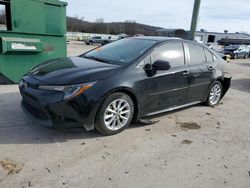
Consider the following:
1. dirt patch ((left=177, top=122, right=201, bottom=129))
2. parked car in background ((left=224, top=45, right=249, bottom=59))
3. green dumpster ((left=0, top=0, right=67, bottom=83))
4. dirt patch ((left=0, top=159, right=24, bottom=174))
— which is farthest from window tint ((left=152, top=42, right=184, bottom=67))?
parked car in background ((left=224, top=45, right=249, bottom=59))

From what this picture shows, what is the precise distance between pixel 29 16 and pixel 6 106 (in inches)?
109

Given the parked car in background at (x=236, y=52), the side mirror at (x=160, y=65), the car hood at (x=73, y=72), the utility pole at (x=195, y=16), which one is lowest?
the parked car in background at (x=236, y=52)

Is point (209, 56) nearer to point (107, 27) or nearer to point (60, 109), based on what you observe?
point (60, 109)

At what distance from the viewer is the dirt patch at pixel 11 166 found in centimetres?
279

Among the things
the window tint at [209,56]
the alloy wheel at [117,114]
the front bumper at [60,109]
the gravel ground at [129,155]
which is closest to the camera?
the gravel ground at [129,155]

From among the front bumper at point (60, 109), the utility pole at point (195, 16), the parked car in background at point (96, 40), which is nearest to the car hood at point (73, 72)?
the front bumper at point (60, 109)

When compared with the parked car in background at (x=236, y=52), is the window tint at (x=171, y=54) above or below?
above

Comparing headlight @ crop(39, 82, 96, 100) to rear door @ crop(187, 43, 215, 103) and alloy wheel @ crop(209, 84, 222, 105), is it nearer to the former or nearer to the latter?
rear door @ crop(187, 43, 215, 103)

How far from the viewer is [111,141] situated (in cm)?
367

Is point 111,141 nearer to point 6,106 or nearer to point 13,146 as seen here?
point 13,146

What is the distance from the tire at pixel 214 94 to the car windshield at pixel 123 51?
208cm

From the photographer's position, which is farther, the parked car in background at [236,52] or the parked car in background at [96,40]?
the parked car in background at [96,40]

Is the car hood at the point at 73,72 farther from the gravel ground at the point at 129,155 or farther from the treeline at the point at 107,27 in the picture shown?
the treeline at the point at 107,27

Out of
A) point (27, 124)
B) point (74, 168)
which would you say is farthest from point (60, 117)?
point (27, 124)
